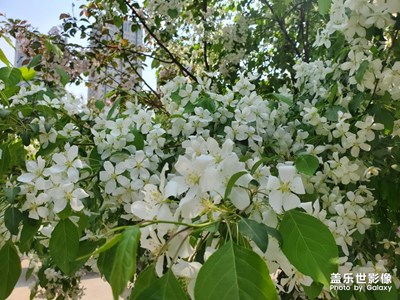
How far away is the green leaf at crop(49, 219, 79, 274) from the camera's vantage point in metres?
0.62

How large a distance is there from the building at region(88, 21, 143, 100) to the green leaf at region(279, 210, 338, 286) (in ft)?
6.70

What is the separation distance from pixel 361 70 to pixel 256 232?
52 centimetres

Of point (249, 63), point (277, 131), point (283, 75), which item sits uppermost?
point (249, 63)

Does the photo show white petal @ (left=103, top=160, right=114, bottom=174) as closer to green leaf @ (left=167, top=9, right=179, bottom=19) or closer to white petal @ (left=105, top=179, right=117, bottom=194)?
white petal @ (left=105, top=179, right=117, bottom=194)

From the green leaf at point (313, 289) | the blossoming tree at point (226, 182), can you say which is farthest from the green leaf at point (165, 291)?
the green leaf at point (313, 289)

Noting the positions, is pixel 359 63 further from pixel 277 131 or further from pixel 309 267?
pixel 309 267

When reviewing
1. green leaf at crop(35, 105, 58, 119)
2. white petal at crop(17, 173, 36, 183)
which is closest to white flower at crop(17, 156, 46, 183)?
white petal at crop(17, 173, 36, 183)

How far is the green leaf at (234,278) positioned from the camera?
13.6 inches

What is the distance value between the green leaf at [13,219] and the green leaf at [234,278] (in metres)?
0.42

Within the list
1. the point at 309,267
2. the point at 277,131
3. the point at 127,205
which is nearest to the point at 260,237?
the point at 309,267

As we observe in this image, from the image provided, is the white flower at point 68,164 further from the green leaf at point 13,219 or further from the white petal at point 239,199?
the white petal at point 239,199

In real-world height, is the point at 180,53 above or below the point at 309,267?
above

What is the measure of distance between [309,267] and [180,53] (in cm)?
222

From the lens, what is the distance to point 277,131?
2.98 ft
